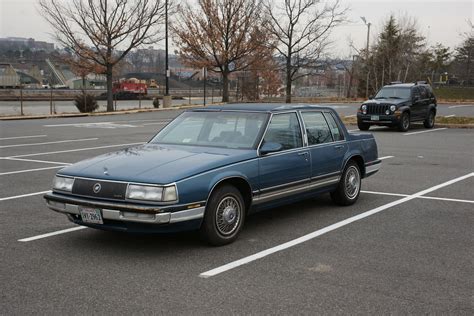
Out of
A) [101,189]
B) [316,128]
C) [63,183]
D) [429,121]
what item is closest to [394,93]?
[429,121]

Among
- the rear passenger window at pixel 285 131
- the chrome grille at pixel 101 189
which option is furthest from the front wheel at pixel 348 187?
the chrome grille at pixel 101 189

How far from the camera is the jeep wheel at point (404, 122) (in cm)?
2047

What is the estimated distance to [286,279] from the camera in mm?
4812

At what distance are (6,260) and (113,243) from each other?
3.56ft

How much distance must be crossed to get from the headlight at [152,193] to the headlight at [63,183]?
31.1 inches

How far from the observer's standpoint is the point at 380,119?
2059cm

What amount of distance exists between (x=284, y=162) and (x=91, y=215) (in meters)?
2.35

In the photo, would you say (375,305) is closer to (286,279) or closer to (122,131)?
(286,279)

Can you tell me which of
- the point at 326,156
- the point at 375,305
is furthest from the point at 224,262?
the point at 326,156

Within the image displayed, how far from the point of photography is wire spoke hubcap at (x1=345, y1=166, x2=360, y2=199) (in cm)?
790

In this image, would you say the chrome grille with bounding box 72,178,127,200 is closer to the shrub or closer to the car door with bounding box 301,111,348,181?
the car door with bounding box 301,111,348,181

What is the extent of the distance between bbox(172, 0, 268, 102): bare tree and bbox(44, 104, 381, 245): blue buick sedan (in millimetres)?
36031

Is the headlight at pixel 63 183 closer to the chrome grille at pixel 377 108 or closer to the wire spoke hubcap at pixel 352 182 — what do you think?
the wire spoke hubcap at pixel 352 182

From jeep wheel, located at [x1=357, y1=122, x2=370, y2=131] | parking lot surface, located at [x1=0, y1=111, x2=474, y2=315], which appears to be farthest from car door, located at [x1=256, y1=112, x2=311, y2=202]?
jeep wheel, located at [x1=357, y1=122, x2=370, y2=131]
